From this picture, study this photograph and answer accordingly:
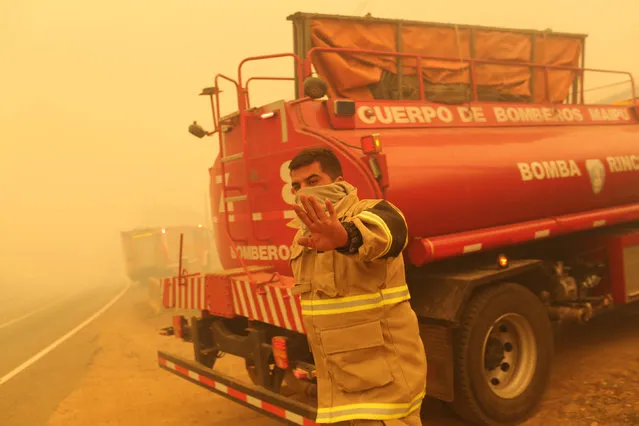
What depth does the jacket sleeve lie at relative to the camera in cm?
209

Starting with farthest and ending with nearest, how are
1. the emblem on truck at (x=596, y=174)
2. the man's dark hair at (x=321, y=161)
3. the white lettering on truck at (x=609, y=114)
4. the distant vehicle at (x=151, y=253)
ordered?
the distant vehicle at (x=151, y=253), the white lettering on truck at (x=609, y=114), the emblem on truck at (x=596, y=174), the man's dark hair at (x=321, y=161)

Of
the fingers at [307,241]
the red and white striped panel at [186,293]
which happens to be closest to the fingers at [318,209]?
the fingers at [307,241]

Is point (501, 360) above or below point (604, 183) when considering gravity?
below

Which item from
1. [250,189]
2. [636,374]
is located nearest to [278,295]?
[250,189]

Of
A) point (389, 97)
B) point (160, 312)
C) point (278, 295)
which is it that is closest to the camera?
point (278, 295)

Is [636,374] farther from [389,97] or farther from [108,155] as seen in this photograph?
[108,155]

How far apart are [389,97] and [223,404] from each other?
3.44 meters

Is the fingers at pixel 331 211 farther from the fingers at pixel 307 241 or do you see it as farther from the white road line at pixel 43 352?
the white road line at pixel 43 352

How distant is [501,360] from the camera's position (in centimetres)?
433

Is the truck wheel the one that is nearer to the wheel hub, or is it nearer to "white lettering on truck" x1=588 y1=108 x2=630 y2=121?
the wheel hub

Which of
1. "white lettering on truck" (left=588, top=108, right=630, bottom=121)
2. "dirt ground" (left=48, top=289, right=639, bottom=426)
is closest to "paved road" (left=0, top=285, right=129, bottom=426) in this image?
"dirt ground" (left=48, top=289, right=639, bottom=426)

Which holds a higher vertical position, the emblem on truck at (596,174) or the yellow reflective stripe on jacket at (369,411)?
the emblem on truck at (596,174)

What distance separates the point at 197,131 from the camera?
17.7ft

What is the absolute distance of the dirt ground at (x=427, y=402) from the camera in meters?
4.45
